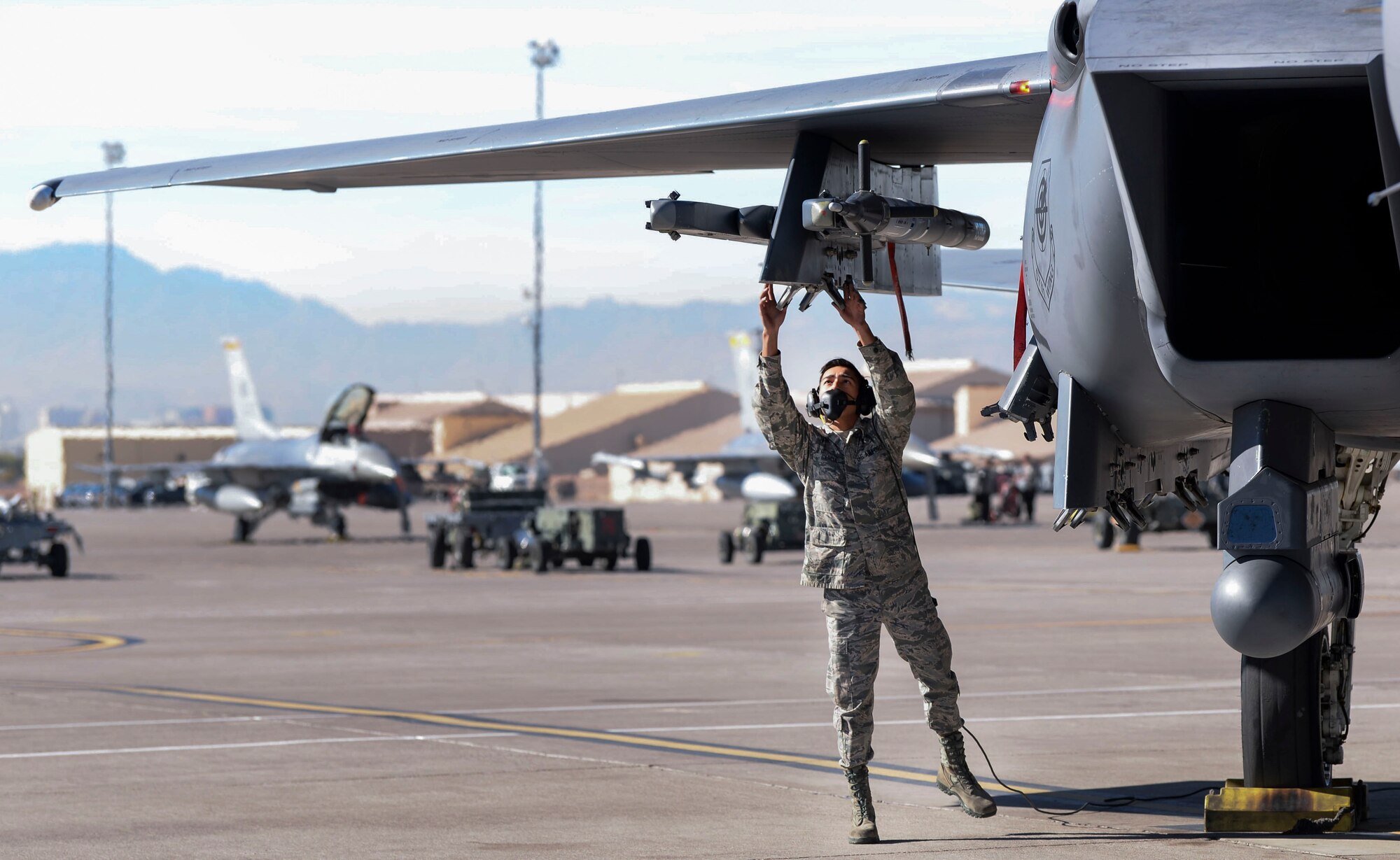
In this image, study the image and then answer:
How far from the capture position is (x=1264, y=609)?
6.64 m

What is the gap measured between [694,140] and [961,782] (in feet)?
11.9

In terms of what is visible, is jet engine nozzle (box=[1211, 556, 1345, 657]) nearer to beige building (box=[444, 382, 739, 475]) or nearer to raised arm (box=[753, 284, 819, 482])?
raised arm (box=[753, 284, 819, 482])

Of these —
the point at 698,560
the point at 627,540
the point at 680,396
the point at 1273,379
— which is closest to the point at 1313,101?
the point at 1273,379

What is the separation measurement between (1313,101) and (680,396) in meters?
160

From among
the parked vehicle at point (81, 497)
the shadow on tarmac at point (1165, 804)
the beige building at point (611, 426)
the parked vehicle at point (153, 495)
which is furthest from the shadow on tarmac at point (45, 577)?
the beige building at point (611, 426)

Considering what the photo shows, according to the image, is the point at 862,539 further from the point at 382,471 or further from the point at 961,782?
the point at 382,471

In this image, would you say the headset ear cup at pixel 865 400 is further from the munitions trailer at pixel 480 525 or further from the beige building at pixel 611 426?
the beige building at pixel 611 426

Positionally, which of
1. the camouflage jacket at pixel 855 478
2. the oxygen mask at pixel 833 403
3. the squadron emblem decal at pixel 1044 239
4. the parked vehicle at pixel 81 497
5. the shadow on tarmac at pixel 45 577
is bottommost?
the parked vehicle at pixel 81 497

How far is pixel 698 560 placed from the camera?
138ft

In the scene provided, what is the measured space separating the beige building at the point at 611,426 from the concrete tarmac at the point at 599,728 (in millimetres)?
132176

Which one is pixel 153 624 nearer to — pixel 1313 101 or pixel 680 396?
pixel 1313 101

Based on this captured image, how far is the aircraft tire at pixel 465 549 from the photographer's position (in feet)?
126

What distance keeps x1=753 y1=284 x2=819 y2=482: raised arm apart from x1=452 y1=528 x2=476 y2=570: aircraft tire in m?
29.8

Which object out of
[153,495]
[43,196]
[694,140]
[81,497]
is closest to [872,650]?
[694,140]
